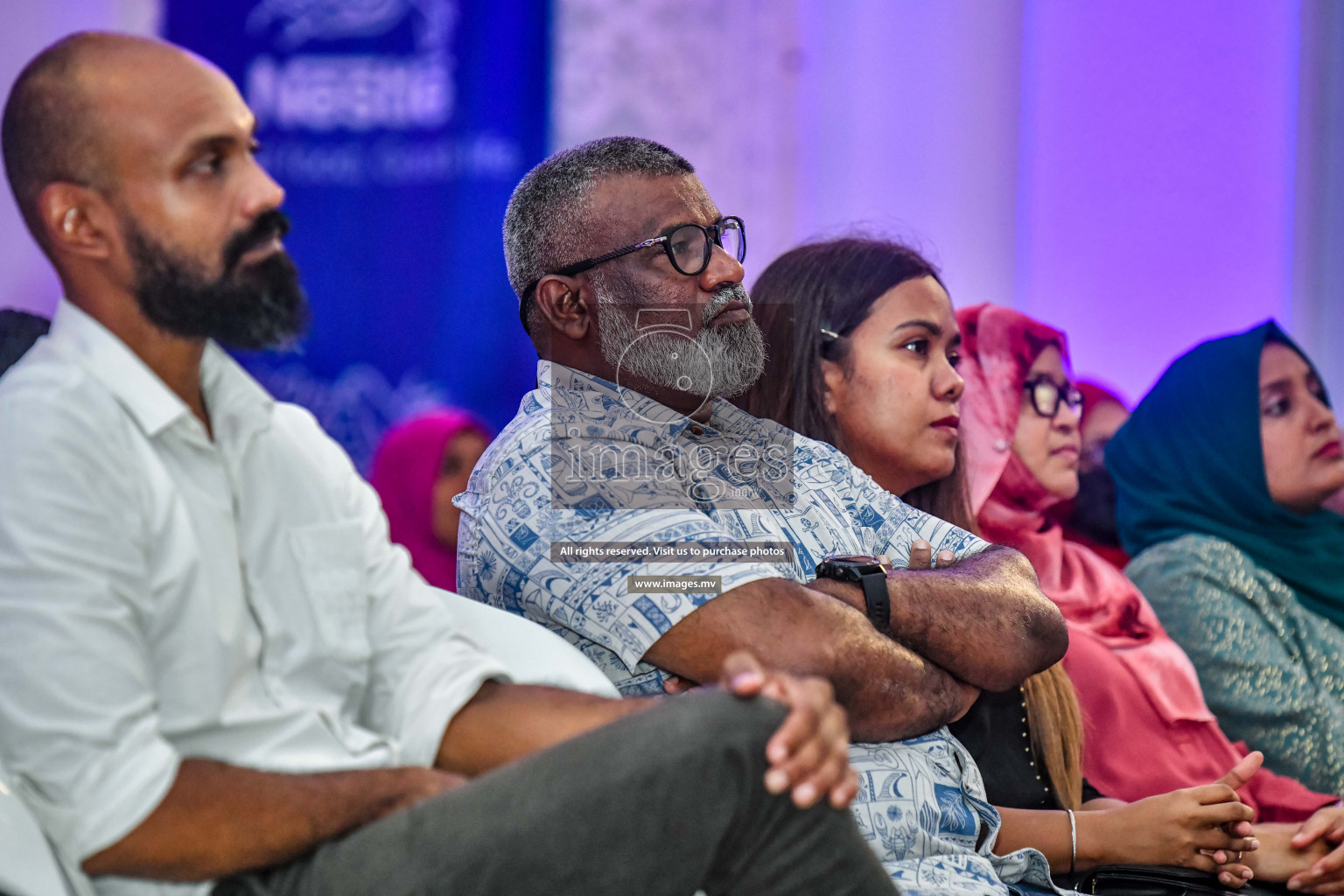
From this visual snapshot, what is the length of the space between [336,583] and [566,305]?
0.79 metres

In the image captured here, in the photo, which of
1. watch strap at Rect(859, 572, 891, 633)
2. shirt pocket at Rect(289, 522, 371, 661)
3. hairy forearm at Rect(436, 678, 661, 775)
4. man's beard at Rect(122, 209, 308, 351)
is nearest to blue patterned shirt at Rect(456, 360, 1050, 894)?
watch strap at Rect(859, 572, 891, 633)

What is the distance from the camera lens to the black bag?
180 cm

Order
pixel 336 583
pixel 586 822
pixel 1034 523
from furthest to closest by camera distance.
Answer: pixel 1034 523 < pixel 336 583 < pixel 586 822

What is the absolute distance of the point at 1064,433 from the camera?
2.83m

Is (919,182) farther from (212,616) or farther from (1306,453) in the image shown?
(212,616)

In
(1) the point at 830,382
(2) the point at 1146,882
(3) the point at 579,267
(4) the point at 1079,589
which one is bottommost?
(2) the point at 1146,882

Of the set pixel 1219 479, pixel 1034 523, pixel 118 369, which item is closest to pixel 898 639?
pixel 118 369

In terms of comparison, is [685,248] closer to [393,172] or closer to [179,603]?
[179,603]

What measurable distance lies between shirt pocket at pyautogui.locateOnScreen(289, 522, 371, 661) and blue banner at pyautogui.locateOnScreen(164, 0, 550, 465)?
1.87 meters

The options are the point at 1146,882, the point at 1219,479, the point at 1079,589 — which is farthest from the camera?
the point at 1219,479

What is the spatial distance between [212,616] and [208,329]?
0.29 metres

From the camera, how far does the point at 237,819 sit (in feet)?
3.49

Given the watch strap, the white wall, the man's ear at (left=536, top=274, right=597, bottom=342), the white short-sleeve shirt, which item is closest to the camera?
the white short-sleeve shirt

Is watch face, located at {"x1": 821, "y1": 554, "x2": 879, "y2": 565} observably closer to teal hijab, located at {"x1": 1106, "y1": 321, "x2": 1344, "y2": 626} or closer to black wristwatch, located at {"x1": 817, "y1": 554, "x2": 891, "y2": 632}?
black wristwatch, located at {"x1": 817, "y1": 554, "x2": 891, "y2": 632}
